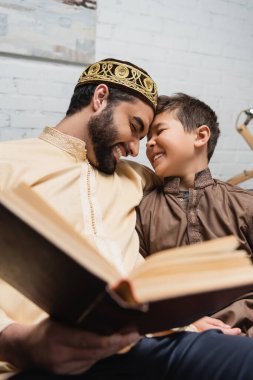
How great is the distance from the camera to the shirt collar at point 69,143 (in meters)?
1.21

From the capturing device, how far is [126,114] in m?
1.24

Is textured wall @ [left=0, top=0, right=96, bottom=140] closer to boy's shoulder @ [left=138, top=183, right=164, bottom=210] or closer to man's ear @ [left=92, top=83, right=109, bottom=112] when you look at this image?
man's ear @ [left=92, top=83, right=109, bottom=112]

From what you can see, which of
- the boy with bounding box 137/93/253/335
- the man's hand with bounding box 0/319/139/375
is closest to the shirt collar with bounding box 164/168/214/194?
the boy with bounding box 137/93/253/335

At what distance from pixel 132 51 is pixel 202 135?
899 mm

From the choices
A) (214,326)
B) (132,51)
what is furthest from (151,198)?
(132,51)

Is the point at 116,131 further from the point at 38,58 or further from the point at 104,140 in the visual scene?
the point at 38,58

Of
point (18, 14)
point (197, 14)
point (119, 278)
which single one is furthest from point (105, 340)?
point (197, 14)

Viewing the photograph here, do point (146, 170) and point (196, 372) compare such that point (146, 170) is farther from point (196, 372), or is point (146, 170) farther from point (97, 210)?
point (196, 372)

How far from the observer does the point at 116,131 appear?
47.8 inches

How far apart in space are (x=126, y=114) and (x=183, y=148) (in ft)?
0.74

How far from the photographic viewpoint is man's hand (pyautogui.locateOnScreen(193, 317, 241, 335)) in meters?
0.93

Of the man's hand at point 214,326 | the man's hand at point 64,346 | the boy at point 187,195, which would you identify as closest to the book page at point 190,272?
the man's hand at point 64,346

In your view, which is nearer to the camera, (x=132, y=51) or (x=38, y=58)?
(x=38, y=58)

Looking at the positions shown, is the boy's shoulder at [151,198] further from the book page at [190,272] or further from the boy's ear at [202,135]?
the book page at [190,272]
